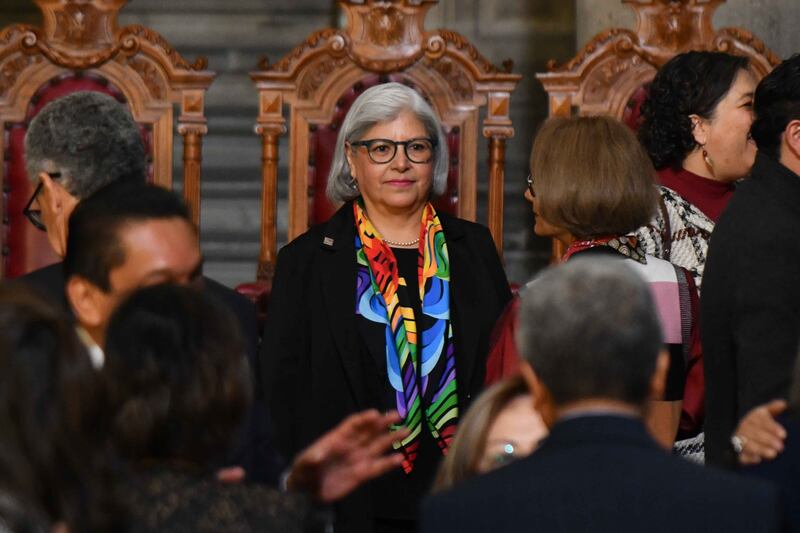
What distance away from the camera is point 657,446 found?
1.94 meters

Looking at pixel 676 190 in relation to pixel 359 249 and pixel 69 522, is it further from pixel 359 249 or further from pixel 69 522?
pixel 69 522

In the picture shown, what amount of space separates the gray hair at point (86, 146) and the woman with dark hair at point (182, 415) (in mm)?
1350

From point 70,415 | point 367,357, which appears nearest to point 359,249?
point 367,357

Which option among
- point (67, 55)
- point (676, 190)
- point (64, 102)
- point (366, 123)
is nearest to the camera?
point (64, 102)

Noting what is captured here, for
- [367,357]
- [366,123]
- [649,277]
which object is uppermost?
[366,123]

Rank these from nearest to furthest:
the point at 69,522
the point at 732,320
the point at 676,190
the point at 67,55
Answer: the point at 69,522 < the point at 732,320 < the point at 676,190 < the point at 67,55

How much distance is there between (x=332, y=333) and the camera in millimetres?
3756

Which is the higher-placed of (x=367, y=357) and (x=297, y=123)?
(x=297, y=123)

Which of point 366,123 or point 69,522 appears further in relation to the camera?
point 366,123

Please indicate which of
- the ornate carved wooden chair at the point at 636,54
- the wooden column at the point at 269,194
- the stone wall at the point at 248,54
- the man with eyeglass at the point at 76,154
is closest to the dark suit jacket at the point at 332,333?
the man with eyeglass at the point at 76,154

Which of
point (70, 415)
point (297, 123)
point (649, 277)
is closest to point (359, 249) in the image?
point (649, 277)

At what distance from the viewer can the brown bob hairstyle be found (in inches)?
133

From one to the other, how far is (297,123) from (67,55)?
0.83m

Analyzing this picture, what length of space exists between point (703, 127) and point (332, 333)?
1233mm
